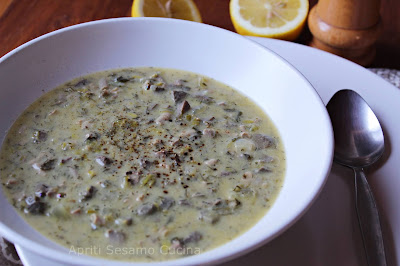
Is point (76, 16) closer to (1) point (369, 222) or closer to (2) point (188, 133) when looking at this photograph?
(2) point (188, 133)

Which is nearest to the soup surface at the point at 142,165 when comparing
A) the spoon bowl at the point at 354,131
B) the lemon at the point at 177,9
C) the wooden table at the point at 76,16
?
the spoon bowl at the point at 354,131

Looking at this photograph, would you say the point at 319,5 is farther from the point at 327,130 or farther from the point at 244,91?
the point at 327,130

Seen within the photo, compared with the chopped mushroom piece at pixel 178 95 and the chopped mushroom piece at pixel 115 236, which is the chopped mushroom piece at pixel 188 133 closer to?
the chopped mushroom piece at pixel 178 95

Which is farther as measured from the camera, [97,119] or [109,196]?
[97,119]

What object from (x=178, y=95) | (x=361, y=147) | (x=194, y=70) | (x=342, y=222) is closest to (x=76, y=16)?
(x=194, y=70)

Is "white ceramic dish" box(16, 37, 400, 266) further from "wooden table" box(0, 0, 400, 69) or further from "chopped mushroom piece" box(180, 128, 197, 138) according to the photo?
"wooden table" box(0, 0, 400, 69)

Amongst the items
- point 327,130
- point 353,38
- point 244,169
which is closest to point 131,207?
point 244,169
